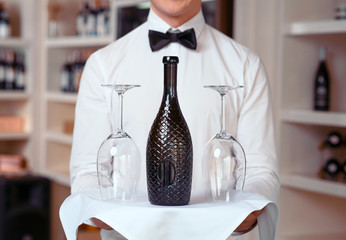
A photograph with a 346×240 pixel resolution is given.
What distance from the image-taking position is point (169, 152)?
1.19 m

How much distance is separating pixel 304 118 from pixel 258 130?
51.7 inches

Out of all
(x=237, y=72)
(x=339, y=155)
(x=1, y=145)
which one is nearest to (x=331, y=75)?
(x=339, y=155)

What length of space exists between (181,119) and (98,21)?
10.3 ft

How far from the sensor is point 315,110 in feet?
9.64

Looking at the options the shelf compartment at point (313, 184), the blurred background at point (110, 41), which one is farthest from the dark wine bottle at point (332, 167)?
the shelf compartment at point (313, 184)

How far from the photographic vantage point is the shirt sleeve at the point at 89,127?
5.09ft

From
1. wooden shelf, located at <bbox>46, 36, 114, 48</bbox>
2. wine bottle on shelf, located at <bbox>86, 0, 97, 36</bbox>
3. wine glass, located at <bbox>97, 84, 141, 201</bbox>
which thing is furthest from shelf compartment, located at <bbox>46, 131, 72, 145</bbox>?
wine glass, located at <bbox>97, 84, 141, 201</bbox>

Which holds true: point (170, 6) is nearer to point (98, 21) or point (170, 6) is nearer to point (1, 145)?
point (98, 21)

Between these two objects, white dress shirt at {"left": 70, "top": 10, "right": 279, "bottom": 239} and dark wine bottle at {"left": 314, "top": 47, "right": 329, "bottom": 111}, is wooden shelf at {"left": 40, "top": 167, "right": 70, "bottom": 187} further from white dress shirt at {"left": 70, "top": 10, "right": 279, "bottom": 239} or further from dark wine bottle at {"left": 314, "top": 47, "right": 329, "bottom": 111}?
white dress shirt at {"left": 70, "top": 10, "right": 279, "bottom": 239}

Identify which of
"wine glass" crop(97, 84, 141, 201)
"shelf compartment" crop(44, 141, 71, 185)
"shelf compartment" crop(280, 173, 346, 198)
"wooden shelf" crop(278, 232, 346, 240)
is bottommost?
"wooden shelf" crop(278, 232, 346, 240)

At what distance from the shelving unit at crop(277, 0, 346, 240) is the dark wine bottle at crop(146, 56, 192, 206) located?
170cm

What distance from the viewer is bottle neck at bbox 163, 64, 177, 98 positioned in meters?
1.21

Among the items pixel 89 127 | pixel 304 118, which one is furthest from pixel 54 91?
pixel 89 127

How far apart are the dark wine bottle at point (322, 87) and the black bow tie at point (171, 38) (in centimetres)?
142
